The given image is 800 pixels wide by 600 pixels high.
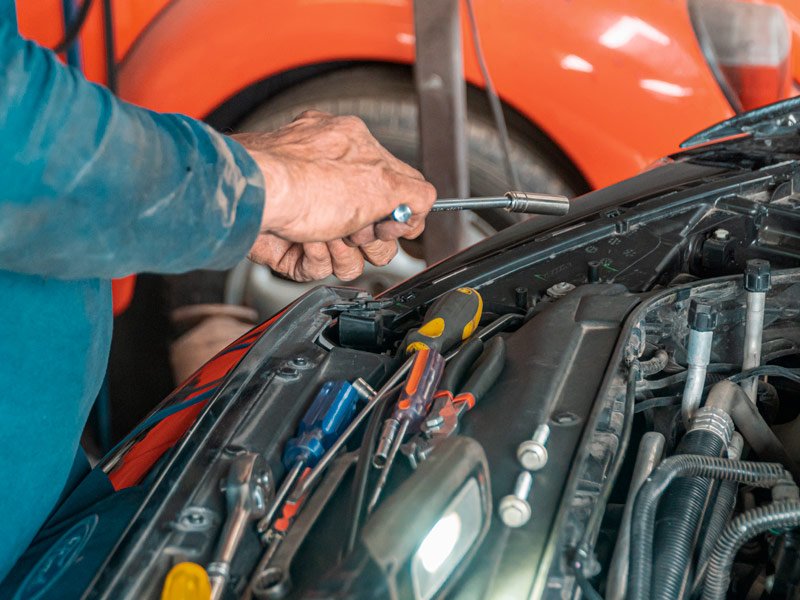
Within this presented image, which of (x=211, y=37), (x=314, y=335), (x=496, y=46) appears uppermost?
(x=496, y=46)

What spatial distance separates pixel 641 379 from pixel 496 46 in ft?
4.83

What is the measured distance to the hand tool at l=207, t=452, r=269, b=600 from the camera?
2.59 ft

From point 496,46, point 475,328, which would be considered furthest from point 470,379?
point 496,46

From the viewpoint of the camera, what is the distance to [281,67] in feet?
7.89

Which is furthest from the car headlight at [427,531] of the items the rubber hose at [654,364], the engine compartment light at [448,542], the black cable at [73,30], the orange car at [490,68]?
the black cable at [73,30]

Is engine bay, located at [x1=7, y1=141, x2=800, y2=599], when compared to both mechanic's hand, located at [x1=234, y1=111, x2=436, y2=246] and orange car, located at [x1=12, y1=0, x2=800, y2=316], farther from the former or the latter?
orange car, located at [x1=12, y1=0, x2=800, y2=316]

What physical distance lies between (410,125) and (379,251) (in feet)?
4.33

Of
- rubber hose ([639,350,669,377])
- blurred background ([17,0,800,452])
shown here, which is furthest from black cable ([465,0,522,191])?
rubber hose ([639,350,669,377])

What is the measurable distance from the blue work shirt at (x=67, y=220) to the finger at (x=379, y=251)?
0.27m

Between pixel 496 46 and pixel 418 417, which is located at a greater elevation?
pixel 496 46

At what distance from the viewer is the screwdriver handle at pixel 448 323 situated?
3.62 feet

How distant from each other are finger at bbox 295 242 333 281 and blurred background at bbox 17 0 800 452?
1.21 metres

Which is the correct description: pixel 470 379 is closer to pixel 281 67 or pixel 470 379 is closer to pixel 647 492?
pixel 647 492

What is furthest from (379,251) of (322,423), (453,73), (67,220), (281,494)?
(453,73)
